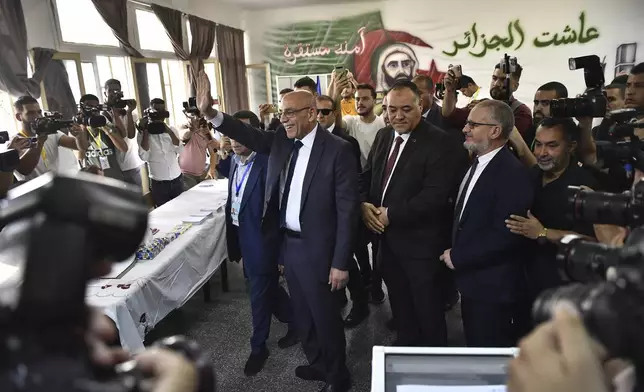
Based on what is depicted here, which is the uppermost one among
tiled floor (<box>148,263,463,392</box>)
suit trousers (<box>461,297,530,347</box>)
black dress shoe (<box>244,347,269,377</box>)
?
suit trousers (<box>461,297,530,347</box>)

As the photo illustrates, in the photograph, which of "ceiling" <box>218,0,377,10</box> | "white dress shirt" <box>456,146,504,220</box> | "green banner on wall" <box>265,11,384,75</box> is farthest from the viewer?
"green banner on wall" <box>265,11,384,75</box>

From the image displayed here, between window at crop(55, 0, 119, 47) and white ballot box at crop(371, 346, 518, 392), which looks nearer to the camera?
white ballot box at crop(371, 346, 518, 392)

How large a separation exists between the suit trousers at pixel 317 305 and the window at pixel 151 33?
15.2 feet

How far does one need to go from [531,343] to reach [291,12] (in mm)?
8610

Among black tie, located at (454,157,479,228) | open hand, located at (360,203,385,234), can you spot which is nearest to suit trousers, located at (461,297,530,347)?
black tie, located at (454,157,479,228)

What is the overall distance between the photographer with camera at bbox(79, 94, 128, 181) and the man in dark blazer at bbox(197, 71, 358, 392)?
1.65 meters

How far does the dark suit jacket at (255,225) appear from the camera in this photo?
7.88ft

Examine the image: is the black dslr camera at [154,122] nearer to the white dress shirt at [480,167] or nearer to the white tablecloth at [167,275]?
the white tablecloth at [167,275]

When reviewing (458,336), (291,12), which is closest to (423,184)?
(458,336)

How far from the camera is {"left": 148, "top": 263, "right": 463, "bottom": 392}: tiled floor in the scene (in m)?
2.33

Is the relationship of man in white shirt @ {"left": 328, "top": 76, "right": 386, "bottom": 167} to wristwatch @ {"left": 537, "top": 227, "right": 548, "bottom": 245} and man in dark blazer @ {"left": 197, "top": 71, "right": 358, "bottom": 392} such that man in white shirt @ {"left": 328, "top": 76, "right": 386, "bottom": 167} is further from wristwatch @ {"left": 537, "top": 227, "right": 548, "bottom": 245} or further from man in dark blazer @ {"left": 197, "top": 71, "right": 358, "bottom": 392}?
wristwatch @ {"left": 537, "top": 227, "right": 548, "bottom": 245}

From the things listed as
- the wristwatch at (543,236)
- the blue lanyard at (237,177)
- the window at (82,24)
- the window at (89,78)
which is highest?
the window at (82,24)

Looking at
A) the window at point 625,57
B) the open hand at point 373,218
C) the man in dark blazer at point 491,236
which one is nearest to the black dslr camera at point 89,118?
the open hand at point 373,218

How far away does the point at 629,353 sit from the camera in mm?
428
